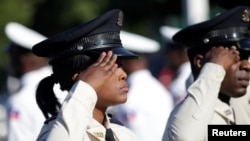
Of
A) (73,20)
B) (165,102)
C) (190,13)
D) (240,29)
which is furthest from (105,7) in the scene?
(240,29)

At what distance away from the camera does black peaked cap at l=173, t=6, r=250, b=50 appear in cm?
739

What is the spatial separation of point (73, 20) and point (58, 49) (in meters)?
12.8

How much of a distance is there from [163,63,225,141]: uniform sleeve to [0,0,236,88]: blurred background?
9.75m

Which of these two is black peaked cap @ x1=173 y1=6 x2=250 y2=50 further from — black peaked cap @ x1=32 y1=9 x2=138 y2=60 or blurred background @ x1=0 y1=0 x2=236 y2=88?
blurred background @ x1=0 y1=0 x2=236 y2=88

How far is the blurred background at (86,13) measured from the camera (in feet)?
57.2

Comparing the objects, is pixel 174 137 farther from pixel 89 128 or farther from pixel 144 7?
pixel 144 7

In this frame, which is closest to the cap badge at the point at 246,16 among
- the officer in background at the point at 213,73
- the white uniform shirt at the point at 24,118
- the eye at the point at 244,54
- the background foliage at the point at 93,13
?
Answer: the officer in background at the point at 213,73

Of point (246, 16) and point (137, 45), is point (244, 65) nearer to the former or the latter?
point (246, 16)

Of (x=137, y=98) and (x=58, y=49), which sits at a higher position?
(x=58, y=49)

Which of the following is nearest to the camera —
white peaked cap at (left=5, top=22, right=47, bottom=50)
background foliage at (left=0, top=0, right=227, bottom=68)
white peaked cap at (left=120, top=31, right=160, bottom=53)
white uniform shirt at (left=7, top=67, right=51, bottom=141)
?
white uniform shirt at (left=7, top=67, right=51, bottom=141)

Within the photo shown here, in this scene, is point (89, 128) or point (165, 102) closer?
point (89, 128)

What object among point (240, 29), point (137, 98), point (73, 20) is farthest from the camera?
point (73, 20)

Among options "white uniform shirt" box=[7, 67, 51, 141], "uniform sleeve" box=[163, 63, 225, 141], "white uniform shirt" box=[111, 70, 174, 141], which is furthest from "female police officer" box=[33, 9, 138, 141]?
"white uniform shirt" box=[111, 70, 174, 141]

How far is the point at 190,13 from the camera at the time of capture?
548 inches
